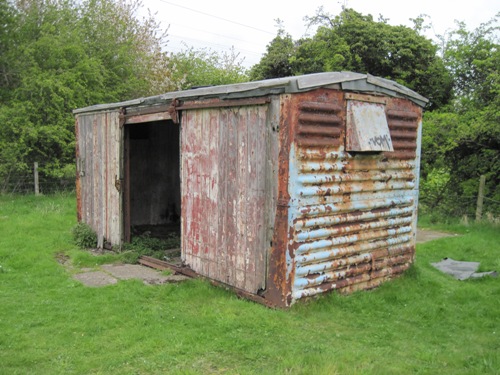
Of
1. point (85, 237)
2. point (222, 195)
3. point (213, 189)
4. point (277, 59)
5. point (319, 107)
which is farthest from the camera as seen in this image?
point (277, 59)

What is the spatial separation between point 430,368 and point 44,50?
54.9ft

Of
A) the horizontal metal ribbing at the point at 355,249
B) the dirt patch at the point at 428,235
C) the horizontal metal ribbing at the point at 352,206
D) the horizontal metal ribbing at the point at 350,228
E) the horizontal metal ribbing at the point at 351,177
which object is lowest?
the dirt patch at the point at 428,235

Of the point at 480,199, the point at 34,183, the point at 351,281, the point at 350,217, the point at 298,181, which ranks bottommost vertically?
the point at 351,281

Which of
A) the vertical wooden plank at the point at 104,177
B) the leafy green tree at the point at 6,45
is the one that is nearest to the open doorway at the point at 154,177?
the vertical wooden plank at the point at 104,177

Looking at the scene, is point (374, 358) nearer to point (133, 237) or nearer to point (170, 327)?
point (170, 327)

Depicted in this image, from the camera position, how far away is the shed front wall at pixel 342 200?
18.2ft

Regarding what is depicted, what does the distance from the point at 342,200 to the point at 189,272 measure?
2521 millimetres

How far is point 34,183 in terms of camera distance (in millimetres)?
15695

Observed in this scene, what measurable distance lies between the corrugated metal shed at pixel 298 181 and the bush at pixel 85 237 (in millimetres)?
2887

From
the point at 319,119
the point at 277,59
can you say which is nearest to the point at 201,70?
the point at 277,59

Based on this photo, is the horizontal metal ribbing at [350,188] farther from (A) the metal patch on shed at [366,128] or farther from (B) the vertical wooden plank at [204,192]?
(B) the vertical wooden plank at [204,192]

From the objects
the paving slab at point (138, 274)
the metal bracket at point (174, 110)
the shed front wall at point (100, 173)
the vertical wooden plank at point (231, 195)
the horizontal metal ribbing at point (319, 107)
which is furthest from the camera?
the shed front wall at point (100, 173)

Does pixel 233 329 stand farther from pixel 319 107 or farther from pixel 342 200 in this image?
pixel 319 107

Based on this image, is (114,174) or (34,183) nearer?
(114,174)
